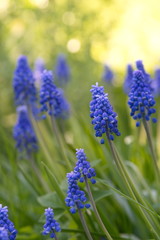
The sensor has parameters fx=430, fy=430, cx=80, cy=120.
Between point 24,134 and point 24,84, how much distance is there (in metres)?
0.60

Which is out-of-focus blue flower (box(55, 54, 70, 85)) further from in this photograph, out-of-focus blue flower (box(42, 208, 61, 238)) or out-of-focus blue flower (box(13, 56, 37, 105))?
out-of-focus blue flower (box(42, 208, 61, 238))

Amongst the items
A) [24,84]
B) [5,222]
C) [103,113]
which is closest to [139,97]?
[103,113]

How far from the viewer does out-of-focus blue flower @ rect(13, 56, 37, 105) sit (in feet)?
16.0

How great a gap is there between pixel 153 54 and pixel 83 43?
207 centimetres

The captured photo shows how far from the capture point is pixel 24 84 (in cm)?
489

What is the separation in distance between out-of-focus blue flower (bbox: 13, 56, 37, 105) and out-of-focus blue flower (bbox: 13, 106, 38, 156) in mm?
225

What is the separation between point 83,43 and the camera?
33.8ft

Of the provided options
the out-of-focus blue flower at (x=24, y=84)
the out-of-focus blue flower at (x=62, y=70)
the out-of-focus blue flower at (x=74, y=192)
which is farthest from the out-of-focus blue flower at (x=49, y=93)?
the out-of-focus blue flower at (x=62, y=70)

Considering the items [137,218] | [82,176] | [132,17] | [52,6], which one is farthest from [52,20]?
[82,176]

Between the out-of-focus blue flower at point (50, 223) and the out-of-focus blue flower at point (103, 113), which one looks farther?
the out-of-focus blue flower at point (103, 113)

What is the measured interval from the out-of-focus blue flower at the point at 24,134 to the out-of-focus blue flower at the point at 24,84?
0.74 ft

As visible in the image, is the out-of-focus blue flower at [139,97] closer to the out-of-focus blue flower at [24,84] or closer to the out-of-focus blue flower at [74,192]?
the out-of-focus blue flower at [74,192]

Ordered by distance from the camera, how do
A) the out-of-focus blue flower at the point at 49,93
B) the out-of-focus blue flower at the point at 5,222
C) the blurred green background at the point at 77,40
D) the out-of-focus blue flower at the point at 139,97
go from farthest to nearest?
1. the blurred green background at the point at 77,40
2. the out-of-focus blue flower at the point at 49,93
3. the out-of-focus blue flower at the point at 139,97
4. the out-of-focus blue flower at the point at 5,222

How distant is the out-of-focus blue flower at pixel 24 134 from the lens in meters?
5.03
